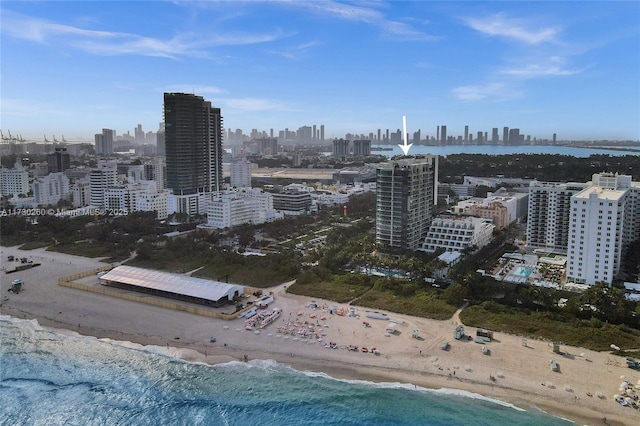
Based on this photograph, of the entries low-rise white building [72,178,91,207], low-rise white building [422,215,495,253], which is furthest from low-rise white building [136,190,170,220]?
low-rise white building [422,215,495,253]

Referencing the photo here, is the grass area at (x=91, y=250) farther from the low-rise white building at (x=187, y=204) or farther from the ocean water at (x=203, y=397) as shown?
the ocean water at (x=203, y=397)

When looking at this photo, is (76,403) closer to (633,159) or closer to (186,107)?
(186,107)

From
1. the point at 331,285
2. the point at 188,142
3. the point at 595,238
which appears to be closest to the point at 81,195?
the point at 188,142

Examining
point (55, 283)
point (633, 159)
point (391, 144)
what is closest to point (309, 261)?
point (55, 283)

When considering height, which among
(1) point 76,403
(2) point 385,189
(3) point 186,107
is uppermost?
(3) point 186,107

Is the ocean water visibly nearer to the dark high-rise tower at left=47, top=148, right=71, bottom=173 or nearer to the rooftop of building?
the rooftop of building

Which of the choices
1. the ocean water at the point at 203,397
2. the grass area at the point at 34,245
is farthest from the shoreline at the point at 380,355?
the grass area at the point at 34,245

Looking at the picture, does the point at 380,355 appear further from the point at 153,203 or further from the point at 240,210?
the point at 153,203
